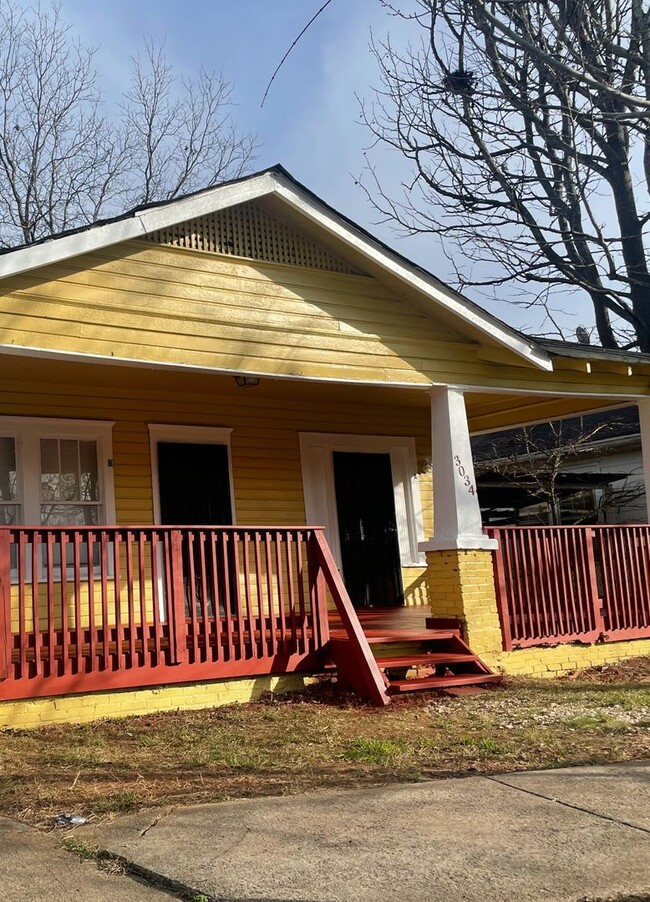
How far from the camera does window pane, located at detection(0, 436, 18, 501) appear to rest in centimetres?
973

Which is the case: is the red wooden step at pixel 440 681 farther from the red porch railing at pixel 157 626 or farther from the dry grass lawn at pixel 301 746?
the red porch railing at pixel 157 626

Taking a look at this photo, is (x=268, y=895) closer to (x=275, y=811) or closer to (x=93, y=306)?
(x=275, y=811)

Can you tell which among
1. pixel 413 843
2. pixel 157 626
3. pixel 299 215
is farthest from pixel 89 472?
pixel 413 843

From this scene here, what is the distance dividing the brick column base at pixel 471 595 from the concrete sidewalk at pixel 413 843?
418cm

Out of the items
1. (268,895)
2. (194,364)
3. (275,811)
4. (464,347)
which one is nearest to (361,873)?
(268,895)

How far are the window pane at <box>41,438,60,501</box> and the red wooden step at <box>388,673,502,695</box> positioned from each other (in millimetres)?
4149

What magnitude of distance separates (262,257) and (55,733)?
4756mm

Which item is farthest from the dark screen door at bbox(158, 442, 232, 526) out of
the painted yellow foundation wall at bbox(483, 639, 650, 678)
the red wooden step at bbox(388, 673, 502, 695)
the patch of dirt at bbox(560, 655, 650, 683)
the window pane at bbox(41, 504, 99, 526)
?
the patch of dirt at bbox(560, 655, 650, 683)

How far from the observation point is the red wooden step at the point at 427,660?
28.0 ft

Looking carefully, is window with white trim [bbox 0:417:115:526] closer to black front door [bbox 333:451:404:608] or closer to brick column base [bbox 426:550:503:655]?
black front door [bbox 333:451:404:608]

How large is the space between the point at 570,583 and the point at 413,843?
6.62 meters

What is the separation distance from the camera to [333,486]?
12.0 metres

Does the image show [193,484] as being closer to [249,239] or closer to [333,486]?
[333,486]

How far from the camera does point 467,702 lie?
8023mm
